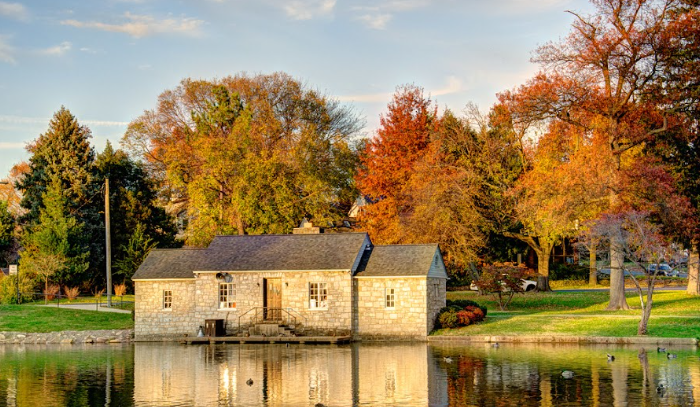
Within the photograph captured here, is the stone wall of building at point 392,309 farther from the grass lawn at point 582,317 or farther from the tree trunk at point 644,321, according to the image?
the tree trunk at point 644,321

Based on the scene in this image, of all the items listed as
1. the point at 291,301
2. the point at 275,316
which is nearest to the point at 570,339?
the point at 291,301

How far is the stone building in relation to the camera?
131 feet

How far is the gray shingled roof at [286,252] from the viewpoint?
4125 centimetres

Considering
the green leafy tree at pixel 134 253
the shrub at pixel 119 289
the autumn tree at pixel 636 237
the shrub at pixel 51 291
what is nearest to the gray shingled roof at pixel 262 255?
the autumn tree at pixel 636 237

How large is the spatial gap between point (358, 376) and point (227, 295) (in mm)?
16810

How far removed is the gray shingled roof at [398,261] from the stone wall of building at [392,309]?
29 centimetres

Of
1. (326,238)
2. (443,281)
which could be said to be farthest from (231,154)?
(443,281)

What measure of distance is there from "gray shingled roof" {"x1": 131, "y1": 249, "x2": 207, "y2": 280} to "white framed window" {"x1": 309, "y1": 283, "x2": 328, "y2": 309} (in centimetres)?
609

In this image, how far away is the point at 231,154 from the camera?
2264 inches

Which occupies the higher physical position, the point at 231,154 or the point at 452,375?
the point at 231,154

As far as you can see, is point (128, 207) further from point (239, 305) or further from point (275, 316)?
point (275, 316)

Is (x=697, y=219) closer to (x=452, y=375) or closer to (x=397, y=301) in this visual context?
(x=397, y=301)

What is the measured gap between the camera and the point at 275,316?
41.7 m

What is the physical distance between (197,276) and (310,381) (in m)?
17.9
